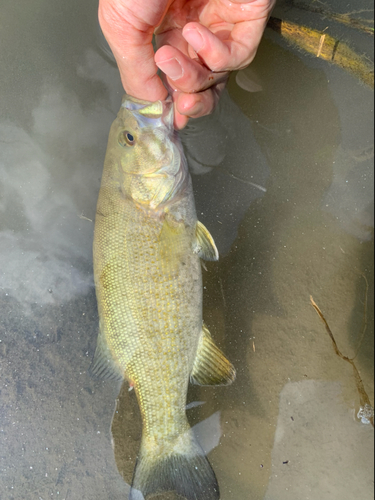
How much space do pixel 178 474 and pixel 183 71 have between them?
1.84 meters

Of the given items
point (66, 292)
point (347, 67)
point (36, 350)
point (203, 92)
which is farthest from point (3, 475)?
point (347, 67)

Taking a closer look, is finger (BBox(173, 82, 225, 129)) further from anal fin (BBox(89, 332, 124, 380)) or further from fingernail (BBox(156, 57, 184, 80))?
anal fin (BBox(89, 332, 124, 380))

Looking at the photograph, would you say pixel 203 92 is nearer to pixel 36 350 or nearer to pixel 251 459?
pixel 36 350

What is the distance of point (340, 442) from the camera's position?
6.93ft

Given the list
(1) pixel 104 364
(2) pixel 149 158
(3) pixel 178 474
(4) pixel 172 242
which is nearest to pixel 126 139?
(2) pixel 149 158

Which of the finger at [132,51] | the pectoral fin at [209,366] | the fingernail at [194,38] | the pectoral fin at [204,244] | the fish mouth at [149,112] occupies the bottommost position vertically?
the pectoral fin at [209,366]

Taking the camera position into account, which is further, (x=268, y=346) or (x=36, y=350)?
(x=268, y=346)

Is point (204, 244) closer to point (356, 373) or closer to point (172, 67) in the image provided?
point (172, 67)

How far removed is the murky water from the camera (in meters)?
1.88

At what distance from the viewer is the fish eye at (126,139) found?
1727 millimetres

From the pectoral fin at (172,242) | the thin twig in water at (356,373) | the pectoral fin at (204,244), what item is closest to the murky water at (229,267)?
the thin twig in water at (356,373)

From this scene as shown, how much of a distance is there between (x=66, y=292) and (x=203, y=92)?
4.17ft

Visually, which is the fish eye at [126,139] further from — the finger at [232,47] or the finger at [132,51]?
the finger at [232,47]

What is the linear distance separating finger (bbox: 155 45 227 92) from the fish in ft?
0.42
